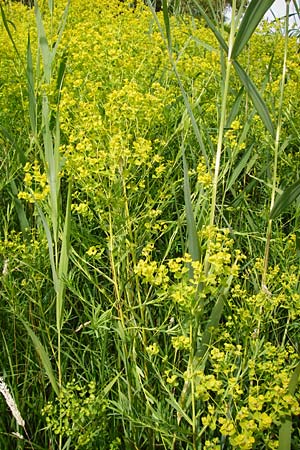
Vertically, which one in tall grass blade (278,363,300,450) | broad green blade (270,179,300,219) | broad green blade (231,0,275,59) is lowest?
tall grass blade (278,363,300,450)

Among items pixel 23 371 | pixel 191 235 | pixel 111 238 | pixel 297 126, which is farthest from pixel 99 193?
pixel 297 126

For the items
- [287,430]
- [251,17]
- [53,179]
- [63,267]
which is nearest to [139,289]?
[63,267]

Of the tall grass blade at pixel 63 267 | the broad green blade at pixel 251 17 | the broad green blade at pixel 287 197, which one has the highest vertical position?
the broad green blade at pixel 251 17

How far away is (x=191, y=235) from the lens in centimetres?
117

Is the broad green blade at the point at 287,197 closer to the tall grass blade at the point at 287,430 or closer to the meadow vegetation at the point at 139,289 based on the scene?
the meadow vegetation at the point at 139,289

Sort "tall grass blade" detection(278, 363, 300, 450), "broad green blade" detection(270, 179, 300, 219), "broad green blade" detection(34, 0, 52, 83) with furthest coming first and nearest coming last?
"broad green blade" detection(34, 0, 52, 83)
"broad green blade" detection(270, 179, 300, 219)
"tall grass blade" detection(278, 363, 300, 450)

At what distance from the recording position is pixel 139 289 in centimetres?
140

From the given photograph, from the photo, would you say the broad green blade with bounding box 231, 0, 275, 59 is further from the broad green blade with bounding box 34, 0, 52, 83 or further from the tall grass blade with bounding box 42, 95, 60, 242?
the broad green blade with bounding box 34, 0, 52, 83

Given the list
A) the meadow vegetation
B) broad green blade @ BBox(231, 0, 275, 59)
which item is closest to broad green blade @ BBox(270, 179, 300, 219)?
the meadow vegetation

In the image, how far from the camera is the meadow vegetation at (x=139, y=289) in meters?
1.12

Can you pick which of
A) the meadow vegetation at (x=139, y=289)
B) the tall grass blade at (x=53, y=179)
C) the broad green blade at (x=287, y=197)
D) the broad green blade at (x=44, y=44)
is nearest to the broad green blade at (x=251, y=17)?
the meadow vegetation at (x=139, y=289)

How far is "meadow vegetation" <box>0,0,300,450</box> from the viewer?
1121mm

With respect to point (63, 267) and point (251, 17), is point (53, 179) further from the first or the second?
point (251, 17)

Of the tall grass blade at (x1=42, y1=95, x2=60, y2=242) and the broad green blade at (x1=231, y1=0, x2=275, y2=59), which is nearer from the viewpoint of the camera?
the broad green blade at (x1=231, y1=0, x2=275, y2=59)
